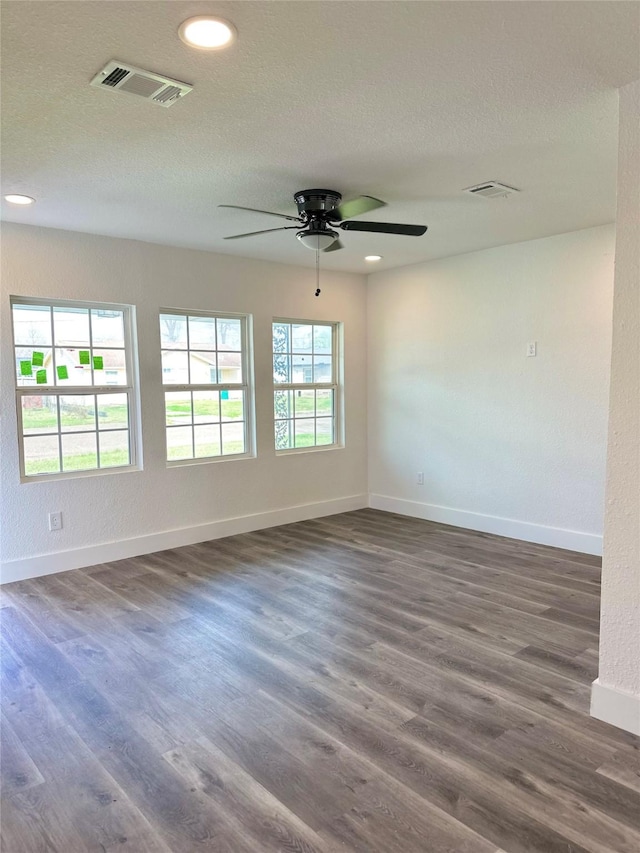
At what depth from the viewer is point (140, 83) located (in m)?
2.07

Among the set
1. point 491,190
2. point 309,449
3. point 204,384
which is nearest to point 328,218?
point 491,190

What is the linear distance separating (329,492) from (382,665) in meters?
3.27

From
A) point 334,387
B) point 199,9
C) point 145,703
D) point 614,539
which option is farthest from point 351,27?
point 334,387

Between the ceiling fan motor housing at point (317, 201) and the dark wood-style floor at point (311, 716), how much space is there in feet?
8.00

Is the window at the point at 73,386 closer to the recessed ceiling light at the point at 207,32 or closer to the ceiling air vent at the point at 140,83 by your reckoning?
Result: the ceiling air vent at the point at 140,83

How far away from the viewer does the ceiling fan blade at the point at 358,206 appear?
9.91 ft

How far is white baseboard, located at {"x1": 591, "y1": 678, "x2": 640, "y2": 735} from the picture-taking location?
220 centimetres

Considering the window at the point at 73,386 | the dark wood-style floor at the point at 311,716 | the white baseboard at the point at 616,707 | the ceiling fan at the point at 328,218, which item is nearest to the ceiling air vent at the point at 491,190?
the ceiling fan at the point at 328,218

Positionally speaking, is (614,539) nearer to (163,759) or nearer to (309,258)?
(163,759)

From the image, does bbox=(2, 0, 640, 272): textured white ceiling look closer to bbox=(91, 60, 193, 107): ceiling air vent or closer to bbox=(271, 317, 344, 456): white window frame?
bbox=(91, 60, 193, 107): ceiling air vent

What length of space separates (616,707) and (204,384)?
3.89m

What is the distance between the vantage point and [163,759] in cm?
208

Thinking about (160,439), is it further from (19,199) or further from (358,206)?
(358,206)

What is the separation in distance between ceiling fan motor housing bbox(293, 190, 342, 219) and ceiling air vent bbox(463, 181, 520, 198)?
31.2 inches
